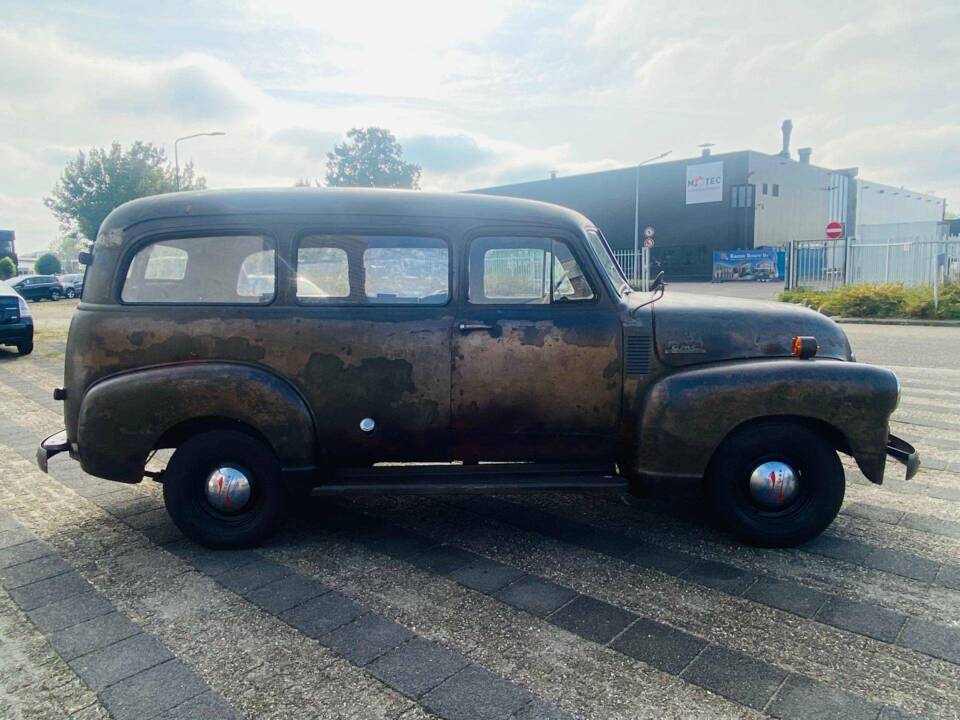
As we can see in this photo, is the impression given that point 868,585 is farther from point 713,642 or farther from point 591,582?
point 591,582

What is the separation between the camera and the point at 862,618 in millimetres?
3053

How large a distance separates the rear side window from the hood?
2.39m

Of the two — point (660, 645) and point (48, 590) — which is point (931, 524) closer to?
point (660, 645)

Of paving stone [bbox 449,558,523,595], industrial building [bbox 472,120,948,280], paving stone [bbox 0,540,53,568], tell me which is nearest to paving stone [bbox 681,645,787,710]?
paving stone [bbox 449,558,523,595]

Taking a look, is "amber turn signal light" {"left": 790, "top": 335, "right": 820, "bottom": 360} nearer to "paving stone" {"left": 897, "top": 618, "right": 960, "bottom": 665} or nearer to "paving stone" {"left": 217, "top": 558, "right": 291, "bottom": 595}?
"paving stone" {"left": 897, "top": 618, "right": 960, "bottom": 665}

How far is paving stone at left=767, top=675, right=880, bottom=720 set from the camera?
2.38m

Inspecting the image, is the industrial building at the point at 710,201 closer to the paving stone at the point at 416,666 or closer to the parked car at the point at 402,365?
the parked car at the point at 402,365

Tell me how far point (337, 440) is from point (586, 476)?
4.97 ft

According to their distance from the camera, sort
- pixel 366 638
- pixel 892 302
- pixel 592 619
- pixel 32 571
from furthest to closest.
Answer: pixel 892 302, pixel 32 571, pixel 592 619, pixel 366 638

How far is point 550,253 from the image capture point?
405 centimetres

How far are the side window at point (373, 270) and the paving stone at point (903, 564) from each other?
286cm

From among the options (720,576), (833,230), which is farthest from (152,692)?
(833,230)

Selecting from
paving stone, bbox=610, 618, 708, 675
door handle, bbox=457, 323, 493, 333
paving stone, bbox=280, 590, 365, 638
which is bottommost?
paving stone, bbox=280, 590, 365, 638

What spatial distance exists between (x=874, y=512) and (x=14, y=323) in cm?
1381
